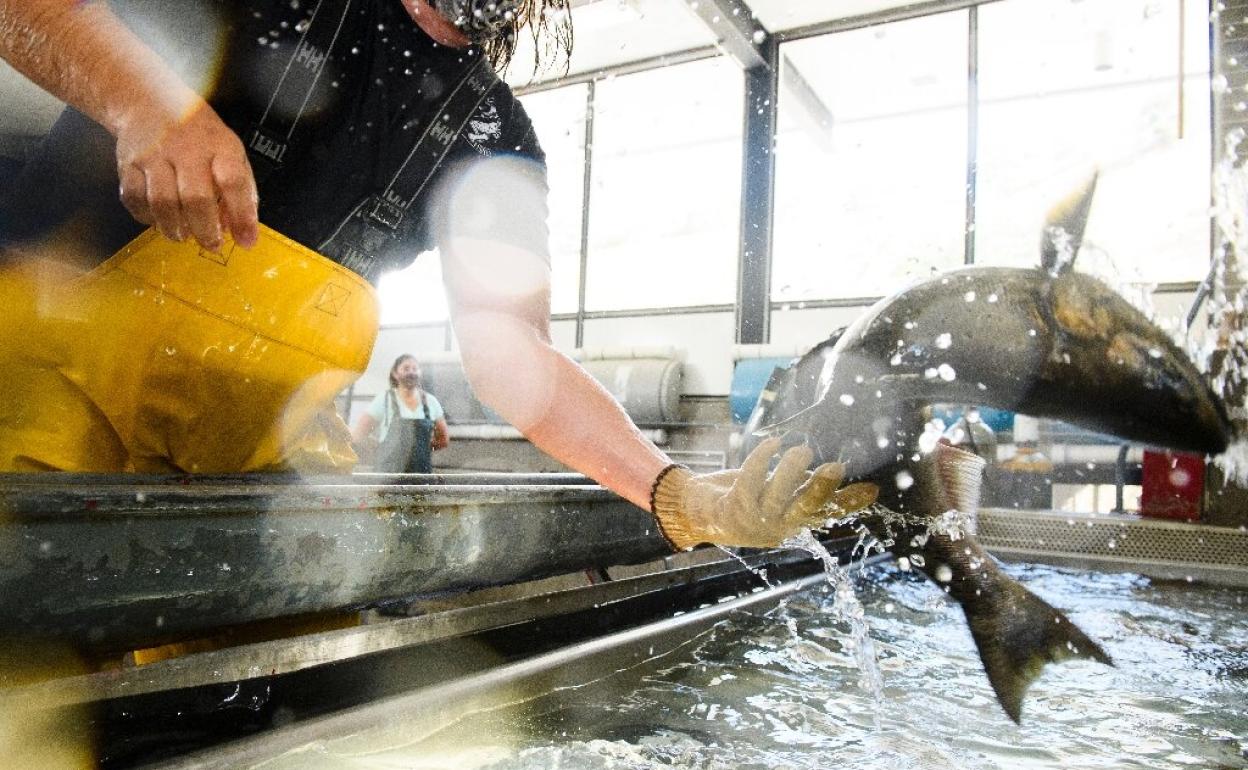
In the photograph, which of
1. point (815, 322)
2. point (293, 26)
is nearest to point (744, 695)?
point (293, 26)

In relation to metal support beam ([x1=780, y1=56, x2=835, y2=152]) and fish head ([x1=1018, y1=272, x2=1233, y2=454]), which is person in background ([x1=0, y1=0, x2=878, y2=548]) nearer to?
fish head ([x1=1018, y1=272, x2=1233, y2=454])

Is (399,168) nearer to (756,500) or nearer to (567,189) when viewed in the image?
(756,500)

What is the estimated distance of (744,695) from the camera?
1.86 metres

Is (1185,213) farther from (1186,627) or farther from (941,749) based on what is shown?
(941,749)

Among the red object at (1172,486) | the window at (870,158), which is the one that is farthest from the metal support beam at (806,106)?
the red object at (1172,486)

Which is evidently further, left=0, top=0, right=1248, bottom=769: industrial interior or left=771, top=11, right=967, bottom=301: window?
left=771, top=11, right=967, bottom=301: window

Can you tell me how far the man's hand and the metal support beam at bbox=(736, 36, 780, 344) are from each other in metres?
7.91

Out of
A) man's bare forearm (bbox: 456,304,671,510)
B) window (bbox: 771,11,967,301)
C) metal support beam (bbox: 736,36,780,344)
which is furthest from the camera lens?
metal support beam (bbox: 736,36,780,344)

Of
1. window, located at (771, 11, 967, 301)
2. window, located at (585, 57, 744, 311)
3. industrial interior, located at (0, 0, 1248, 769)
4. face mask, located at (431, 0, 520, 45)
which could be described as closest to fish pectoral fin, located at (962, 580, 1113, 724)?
industrial interior, located at (0, 0, 1248, 769)

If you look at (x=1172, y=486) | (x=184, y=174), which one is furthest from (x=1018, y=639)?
(x=1172, y=486)

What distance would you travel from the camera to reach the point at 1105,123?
7520mm

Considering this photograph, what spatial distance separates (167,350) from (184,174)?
656mm

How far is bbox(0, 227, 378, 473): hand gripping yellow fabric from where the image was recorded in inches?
59.3

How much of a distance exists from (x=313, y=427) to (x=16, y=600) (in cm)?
118
